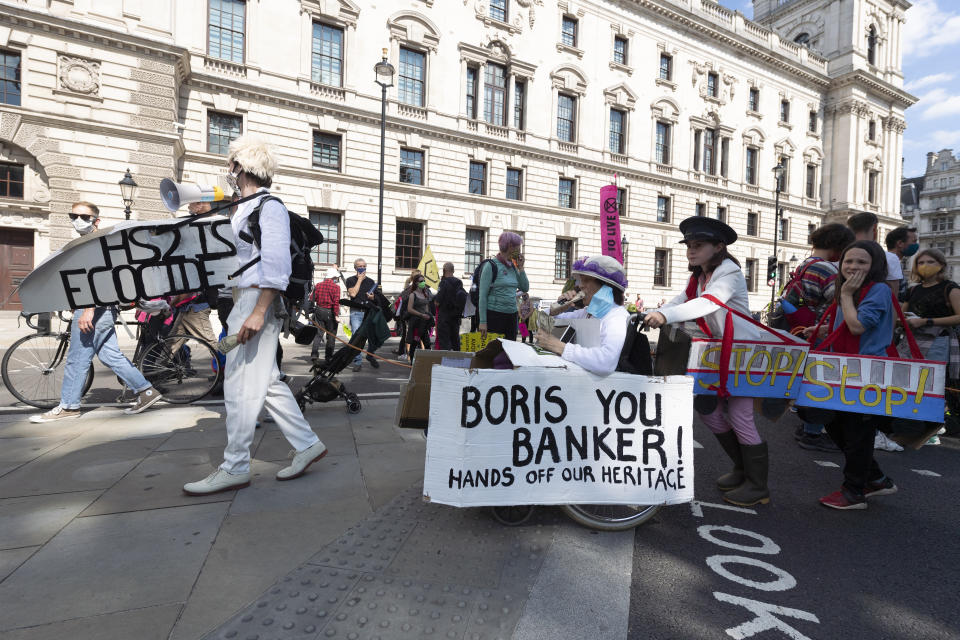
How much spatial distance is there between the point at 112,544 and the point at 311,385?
2.74 m

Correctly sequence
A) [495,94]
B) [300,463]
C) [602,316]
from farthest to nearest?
[495,94], [300,463], [602,316]

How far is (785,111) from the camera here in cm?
3612

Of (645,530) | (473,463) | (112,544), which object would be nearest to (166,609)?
(112,544)

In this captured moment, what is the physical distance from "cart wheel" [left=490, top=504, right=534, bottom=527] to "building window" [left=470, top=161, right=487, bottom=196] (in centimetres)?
2258

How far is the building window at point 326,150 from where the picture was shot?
20484 millimetres

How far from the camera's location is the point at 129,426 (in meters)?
4.54

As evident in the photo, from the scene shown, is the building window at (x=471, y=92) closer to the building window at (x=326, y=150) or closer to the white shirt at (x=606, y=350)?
the building window at (x=326, y=150)

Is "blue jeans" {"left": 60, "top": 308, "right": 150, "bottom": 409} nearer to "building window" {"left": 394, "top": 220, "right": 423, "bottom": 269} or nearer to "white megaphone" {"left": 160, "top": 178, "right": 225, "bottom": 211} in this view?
"white megaphone" {"left": 160, "top": 178, "right": 225, "bottom": 211}

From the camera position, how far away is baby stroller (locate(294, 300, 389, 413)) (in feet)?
16.6

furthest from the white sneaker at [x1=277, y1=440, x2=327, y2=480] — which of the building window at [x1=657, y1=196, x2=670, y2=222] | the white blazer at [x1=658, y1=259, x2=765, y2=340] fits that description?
the building window at [x1=657, y1=196, x2=670, y2=222]

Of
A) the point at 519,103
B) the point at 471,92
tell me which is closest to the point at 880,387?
the point at 471,92

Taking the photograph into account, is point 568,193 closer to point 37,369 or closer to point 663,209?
point 663,209

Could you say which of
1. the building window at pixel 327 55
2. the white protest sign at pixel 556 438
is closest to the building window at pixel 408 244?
the building window at pixel 327 55

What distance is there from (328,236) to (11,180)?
393 inches
